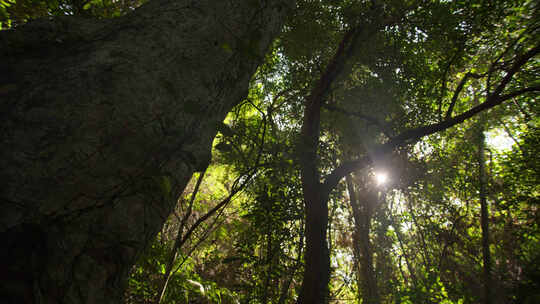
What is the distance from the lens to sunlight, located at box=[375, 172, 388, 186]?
7434 mm

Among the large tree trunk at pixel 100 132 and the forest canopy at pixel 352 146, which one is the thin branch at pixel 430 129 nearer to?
the forest canopy at pixel 352 146

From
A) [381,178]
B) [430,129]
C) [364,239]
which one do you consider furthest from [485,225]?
[430,129]

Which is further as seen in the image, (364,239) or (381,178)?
(381,178)

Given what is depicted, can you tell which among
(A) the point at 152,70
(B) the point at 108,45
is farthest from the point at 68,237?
(B) the point at 108,45

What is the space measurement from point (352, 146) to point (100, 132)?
6220 millimetres

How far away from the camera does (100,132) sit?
0.78m

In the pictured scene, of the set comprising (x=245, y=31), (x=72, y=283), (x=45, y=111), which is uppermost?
(x=245, y=31)

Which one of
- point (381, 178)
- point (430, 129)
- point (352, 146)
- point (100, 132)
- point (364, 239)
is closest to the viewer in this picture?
point (100, 132)

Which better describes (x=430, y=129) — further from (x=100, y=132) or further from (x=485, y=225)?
(x=485, y=225)

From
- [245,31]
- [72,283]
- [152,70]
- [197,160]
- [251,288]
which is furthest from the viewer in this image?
[251,288]

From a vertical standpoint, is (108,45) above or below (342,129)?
below

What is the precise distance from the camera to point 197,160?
3.61 ft

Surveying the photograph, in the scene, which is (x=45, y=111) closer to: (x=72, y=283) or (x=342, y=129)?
(x=72, y=283)

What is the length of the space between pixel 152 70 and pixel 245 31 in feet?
2.16
